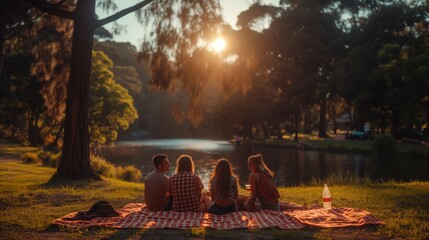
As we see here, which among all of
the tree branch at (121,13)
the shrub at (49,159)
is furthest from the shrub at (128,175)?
the tree branch at (121,13)

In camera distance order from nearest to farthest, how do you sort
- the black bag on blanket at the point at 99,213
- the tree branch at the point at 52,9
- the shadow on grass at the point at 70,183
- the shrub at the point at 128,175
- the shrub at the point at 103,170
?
the black bag on blanket at the point at 99,213, the shadow on grass at the point at 70,183, the tree branch at the point at 52,9, the shrub at the point at 103,170, the shrub at the point at 128,175

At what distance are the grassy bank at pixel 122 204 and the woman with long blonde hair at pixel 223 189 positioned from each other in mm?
1154

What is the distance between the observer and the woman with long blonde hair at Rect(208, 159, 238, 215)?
7.02 m

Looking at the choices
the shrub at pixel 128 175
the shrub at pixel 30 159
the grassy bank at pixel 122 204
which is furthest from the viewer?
the shrub at pixel 30 159

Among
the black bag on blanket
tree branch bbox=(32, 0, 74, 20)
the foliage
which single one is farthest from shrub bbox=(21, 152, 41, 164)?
the black bag on blanket

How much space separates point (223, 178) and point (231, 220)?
29.6 inches

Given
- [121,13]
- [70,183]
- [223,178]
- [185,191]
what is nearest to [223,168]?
[223,178]

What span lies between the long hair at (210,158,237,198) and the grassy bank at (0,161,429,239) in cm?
114

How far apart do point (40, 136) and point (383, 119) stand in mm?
35474

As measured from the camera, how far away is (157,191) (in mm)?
7316

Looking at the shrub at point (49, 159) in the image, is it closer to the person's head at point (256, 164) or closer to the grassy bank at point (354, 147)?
the person's head at point (256, 164)

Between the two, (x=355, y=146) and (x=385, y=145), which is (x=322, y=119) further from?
(x=385, y=145)

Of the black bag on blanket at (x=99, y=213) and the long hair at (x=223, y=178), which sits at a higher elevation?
the long hair at (x=223, y=178)

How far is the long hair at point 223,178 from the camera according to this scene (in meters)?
7.01
